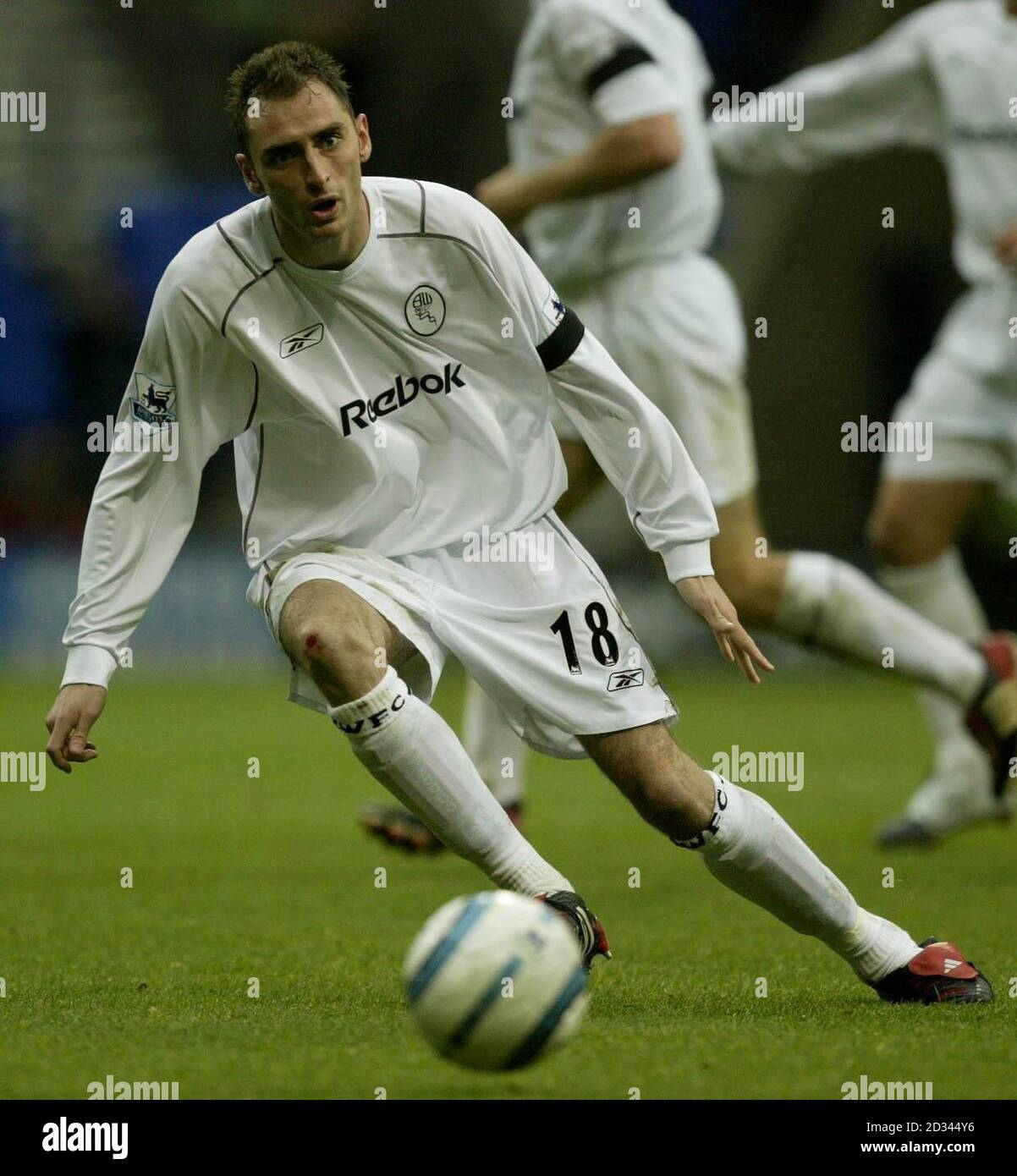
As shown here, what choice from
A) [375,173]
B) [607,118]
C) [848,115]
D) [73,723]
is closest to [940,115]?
[848,115]

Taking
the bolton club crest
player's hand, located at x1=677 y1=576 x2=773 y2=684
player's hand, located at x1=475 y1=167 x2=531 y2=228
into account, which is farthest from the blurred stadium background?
player's hand, located at x1=677 y1=576 x2=773 y2=684

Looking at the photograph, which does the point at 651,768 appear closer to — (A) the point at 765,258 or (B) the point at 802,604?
(B) the point at 802,604

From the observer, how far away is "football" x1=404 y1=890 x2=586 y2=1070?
316cm

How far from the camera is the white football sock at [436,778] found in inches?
148

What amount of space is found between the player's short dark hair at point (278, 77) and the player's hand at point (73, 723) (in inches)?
43.8

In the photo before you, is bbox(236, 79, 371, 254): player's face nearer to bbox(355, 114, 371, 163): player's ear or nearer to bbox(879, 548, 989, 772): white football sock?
bbox(355, 114, 371, 163): player's ear

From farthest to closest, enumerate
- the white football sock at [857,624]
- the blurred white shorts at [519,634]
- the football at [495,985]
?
the white football sock at [857,624] < the blurred white shorts at [519,634] < the football at [495,985]

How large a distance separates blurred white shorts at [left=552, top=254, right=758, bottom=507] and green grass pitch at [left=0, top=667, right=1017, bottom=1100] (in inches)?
49.9

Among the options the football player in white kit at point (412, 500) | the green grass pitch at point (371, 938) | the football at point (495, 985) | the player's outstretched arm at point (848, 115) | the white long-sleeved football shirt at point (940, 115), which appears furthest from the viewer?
the player's outstretched arm at point (848, 115)

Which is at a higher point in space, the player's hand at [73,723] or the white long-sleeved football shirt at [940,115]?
the white long-sleeved football shirt at [940,115]

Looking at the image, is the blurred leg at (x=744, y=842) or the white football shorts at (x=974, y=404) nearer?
the blurred leg at (x=744, y=842)

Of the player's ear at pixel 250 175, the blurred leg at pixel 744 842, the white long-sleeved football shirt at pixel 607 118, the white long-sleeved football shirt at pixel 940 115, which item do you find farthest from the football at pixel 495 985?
the white long-sleeved football shirt at pixel 940 115

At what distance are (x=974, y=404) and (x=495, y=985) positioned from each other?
159 inches

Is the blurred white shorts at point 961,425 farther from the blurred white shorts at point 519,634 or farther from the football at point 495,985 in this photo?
the football at point 495,985
